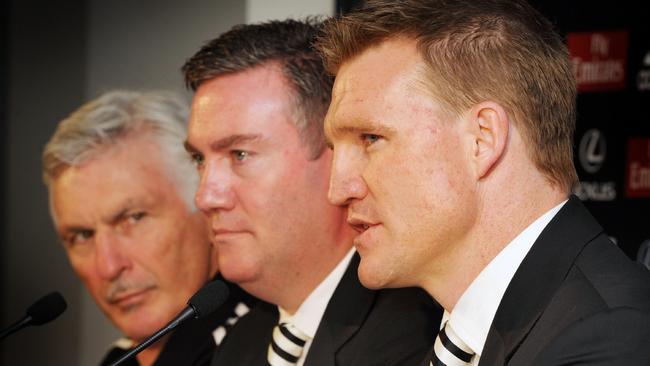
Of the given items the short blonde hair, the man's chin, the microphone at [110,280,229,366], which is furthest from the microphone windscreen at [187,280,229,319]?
the short blonde hair

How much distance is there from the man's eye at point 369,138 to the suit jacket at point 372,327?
456 millimetres

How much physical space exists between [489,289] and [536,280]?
0.10m

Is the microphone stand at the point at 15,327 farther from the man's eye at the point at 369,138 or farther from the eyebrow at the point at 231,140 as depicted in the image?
the man's eye at the point at 369,138

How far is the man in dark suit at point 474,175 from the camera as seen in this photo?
1634mm

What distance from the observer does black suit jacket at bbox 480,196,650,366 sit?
147 cm

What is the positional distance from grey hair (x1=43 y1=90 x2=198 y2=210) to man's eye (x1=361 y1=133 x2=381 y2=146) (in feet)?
4.40

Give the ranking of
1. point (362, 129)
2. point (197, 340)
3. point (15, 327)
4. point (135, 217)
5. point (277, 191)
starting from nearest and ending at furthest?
point (362, 129) < point (15, 327) < point (277, 191) < point (197, 340) < point (135, 217)

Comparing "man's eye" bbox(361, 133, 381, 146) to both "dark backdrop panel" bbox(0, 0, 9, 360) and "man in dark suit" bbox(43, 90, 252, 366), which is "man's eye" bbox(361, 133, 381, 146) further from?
"dark backdrop panel" bbox(0, 0, 9, 360)

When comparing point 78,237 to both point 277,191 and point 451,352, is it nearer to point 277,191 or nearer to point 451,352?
point 277,191

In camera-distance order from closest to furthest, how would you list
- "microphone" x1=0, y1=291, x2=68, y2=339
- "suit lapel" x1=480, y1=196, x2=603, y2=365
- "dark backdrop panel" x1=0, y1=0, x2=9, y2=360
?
"suit lapel" x1=480, y1=196, x2=603, y2=365 → "microphone" x1=0, y1=291, x2=68, y2=339 → "dark backdrop panel" x1=0, y1=0, x2=9, y2=360

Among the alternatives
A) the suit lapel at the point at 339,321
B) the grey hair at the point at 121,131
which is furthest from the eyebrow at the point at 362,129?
the grey hair at the point at 121,131

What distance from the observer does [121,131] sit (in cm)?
313

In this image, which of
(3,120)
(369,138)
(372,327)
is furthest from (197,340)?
(369,138)

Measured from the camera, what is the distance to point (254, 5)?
3088 mm
